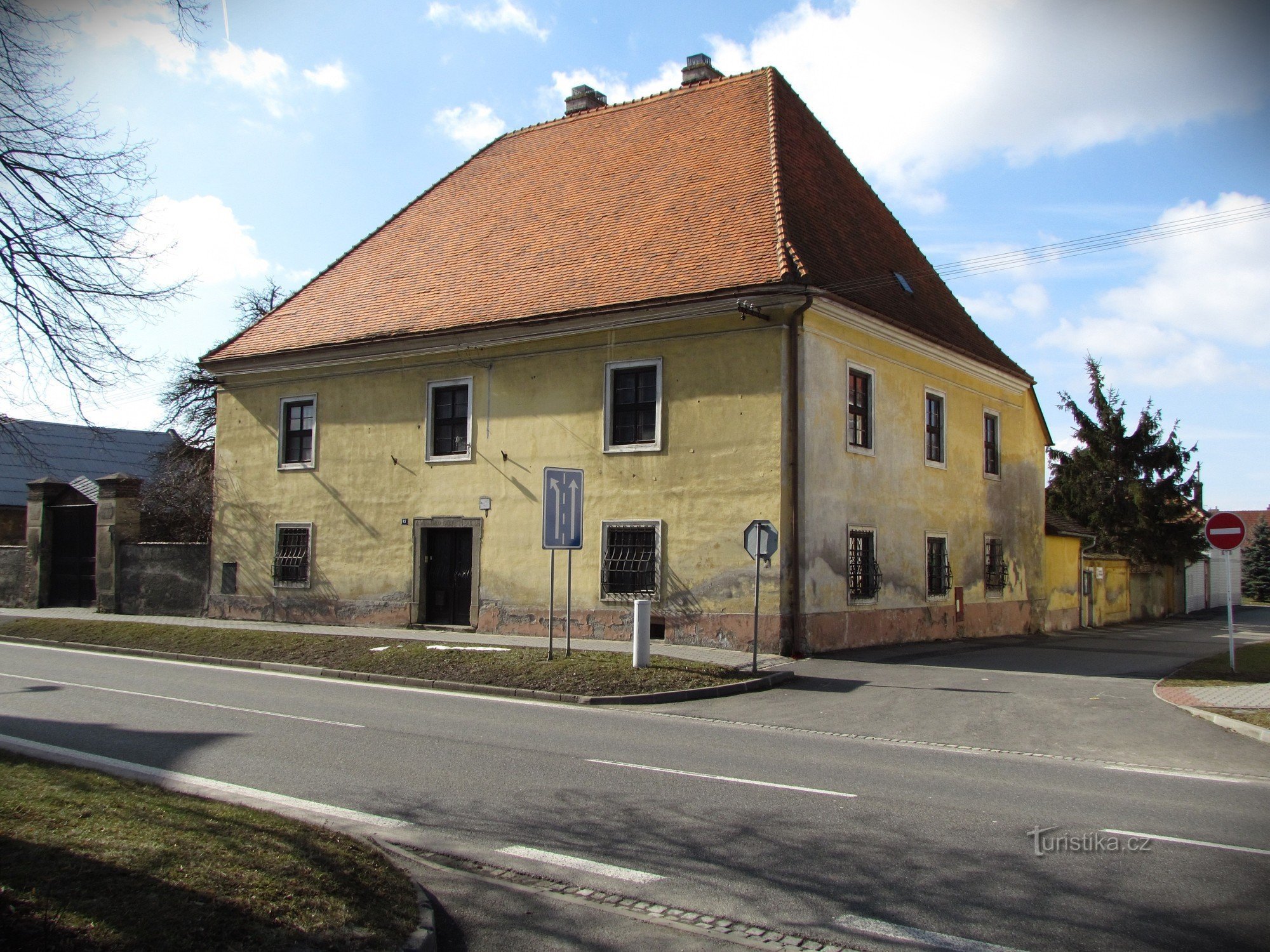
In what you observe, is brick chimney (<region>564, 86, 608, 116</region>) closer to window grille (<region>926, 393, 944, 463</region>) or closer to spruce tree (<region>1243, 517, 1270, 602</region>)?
window grille (<region>926, 393, 944, 463</region>)

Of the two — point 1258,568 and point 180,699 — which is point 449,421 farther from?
point 1258,568

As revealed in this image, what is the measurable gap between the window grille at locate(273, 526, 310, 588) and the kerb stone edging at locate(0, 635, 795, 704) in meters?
5.49

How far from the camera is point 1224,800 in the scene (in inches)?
320

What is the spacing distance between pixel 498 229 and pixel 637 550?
30.9 feet

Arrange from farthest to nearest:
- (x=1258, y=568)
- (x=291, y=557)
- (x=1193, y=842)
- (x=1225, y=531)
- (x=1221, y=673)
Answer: (x=1258, y=568), (x=291, y=557), (x=1221, y=673), (x=1225, y=531), (x=1193, y=842)

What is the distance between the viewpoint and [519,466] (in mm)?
21328

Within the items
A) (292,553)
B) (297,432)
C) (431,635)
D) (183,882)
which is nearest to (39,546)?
(292,553)

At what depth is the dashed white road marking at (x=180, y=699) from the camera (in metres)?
11.3

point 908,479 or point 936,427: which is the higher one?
point 936,427

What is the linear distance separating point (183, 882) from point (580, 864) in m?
2.25

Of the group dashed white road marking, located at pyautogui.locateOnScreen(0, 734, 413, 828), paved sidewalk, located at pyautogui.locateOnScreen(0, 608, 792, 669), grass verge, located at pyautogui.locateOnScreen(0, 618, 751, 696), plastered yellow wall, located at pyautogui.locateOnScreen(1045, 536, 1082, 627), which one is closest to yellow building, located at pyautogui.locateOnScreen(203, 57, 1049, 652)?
paved sidewalk, located at pyautogui.locateOnScreen(0, 608, 792, 669)

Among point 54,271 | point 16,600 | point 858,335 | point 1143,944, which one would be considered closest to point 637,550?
point 858,335

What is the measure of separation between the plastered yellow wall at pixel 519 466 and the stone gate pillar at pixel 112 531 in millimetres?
2921

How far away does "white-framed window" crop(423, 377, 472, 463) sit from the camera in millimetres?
22125
